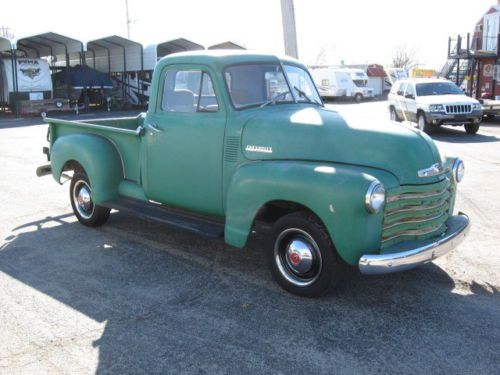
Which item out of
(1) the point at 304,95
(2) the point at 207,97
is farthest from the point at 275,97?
(2) the point at 207,97

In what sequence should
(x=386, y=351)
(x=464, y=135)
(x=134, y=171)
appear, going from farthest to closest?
(x=464, y=135) < (x=134, y=171) < (x=386, y=351)

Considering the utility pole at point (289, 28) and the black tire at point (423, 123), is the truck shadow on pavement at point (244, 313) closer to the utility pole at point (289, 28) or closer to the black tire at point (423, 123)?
the utility pole at point (289, 28)

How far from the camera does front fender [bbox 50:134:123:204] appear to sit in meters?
6.11

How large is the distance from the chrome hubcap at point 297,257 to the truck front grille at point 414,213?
23.0 inches

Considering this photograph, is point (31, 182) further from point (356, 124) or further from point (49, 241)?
point (356, 124)

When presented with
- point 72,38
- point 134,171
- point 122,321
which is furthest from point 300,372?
point 72,38

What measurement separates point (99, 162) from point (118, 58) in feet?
92.6

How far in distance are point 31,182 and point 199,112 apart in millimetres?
5575

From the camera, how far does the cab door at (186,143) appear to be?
5047 mm

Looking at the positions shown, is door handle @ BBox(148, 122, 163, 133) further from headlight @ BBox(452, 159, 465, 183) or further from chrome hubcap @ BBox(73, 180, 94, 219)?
headlight @ BBox(452, 159, 465, 183)

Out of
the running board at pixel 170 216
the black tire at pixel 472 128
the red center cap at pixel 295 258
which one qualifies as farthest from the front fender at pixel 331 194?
the black tire at pixel 472 128

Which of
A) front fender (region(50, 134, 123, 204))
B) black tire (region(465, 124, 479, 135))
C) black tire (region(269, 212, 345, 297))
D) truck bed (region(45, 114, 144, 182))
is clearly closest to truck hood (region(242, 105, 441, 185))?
black tire (region(269, 212, 345, 297))

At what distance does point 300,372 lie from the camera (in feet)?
10.8

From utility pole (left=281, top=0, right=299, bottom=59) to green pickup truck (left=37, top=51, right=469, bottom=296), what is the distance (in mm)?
3742
